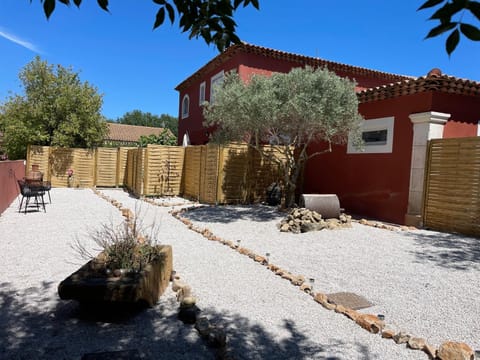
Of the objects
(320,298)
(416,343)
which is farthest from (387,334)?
(320,298)

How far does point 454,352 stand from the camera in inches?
114

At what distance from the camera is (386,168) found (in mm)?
10102

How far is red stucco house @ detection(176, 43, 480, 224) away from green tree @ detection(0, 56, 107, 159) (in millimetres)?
13141

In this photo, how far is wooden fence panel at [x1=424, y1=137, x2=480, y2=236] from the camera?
8.00 m

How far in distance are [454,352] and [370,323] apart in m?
0.78

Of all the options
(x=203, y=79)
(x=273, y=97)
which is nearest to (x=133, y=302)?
(x=273, y=97)

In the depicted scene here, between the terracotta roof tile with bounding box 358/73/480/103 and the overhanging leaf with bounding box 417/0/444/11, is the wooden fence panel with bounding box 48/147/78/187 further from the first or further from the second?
the overhanging leaf with bounding box 417/0/444/11

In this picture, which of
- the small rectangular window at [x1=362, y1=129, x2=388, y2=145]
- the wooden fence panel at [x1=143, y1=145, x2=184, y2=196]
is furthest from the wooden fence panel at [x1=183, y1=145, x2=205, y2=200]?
the small rectangular window at [x1=362, y1=129, x2=388, y2=145]

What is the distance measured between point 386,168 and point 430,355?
25.3ft

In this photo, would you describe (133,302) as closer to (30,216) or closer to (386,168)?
(30,216)

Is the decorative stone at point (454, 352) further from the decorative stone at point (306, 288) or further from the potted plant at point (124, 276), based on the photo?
the potted plant at point (124, 276)

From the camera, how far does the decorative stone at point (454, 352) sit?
2.85 meters

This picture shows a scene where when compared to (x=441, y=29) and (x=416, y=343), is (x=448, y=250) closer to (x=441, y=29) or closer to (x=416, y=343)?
(x=416, y=343)

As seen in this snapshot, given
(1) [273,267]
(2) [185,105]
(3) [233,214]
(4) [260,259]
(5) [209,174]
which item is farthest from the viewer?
(2) [185,105]
